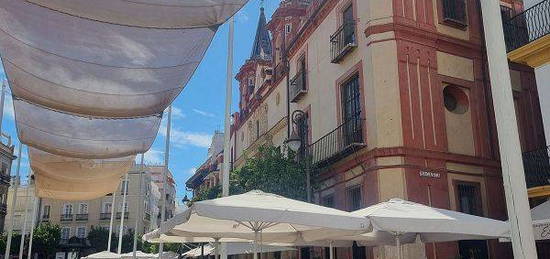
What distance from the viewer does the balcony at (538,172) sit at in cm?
1236

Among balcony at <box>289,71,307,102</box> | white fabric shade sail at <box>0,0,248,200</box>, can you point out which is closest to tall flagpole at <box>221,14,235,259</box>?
white fabric shade sail at <box>0,0,248,200</box>

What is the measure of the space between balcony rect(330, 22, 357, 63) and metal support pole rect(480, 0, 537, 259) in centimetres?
1139

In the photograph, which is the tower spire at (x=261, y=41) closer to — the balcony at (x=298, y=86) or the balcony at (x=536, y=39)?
the balcony at (x=298, y=86)

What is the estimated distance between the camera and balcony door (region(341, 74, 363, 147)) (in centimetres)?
1523

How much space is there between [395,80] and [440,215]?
6.65 m

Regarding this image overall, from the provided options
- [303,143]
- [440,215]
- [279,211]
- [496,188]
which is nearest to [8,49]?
[279,211]

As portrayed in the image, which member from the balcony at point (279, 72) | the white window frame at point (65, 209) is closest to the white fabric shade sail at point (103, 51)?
the balcony at point (279, 72)

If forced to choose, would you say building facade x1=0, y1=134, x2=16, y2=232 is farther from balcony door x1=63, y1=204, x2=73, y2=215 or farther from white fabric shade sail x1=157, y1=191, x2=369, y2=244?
white fabric shade sail x1=157, y1=191, x2=369, y2=244

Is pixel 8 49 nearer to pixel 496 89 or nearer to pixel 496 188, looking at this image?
pixel 496 89

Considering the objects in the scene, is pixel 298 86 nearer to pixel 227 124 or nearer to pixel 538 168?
pixel 538 168

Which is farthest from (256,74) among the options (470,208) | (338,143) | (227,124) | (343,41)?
(227,124)

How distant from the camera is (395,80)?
14.1 m

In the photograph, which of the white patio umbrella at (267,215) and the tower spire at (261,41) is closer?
the white patio umbrella at (267,215)

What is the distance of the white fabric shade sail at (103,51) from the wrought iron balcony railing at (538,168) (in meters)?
10.0
